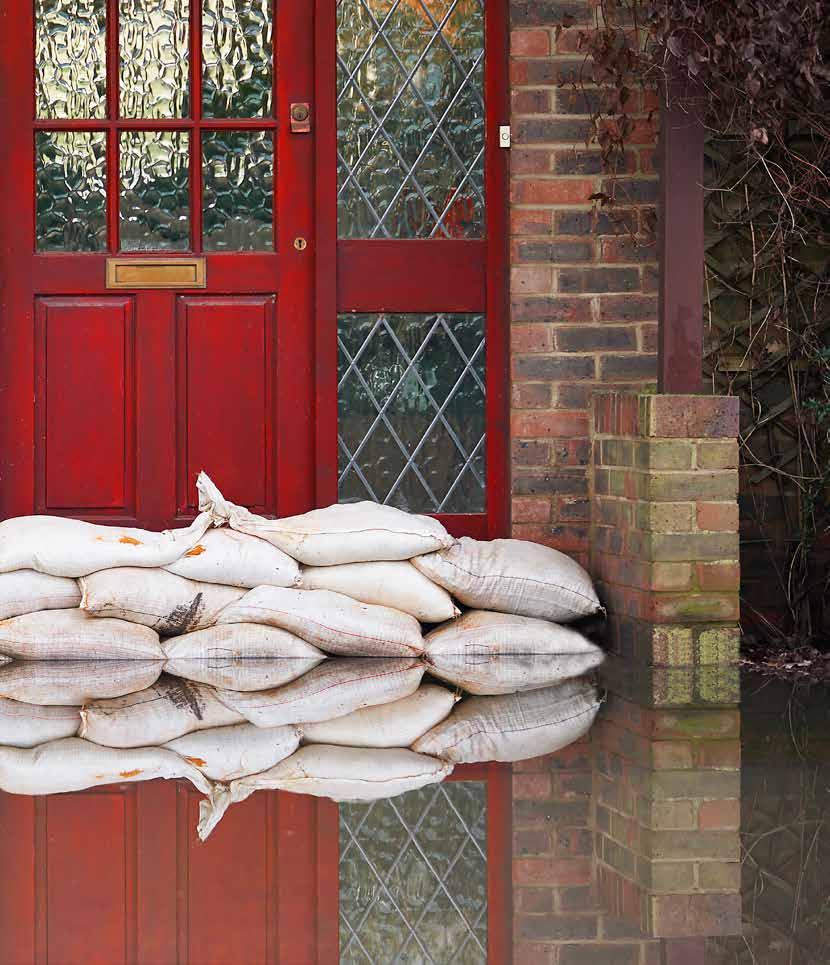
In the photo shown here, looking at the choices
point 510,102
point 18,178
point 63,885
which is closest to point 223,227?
point 18,178

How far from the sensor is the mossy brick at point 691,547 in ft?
14.9

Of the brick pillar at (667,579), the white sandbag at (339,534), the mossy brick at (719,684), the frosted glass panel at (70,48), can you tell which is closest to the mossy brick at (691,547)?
the brick pillar at (667,579)

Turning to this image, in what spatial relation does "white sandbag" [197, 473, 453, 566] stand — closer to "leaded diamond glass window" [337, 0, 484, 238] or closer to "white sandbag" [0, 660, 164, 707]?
"white sandbag" [0, 660, 164, 707]

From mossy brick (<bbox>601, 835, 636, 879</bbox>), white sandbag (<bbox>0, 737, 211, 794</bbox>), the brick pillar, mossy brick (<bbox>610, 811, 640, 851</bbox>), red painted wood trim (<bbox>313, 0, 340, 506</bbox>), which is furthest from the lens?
red painted wood trim (<bbox>313, 0, 340, 506</bbox>)

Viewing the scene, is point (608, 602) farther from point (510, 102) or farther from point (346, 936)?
point (346, 936)

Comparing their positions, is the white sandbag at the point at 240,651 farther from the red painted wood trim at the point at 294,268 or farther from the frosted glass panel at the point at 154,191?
the frosted glass panel at the point at 154,191

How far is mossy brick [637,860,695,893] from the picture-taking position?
96.2 inches

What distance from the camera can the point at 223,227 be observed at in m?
5.19

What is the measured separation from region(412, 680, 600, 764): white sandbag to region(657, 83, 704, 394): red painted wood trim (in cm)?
105

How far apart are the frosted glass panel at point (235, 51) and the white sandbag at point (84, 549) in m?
1.50

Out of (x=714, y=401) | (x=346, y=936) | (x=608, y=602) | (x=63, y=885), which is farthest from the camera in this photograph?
(x=608, y=602)

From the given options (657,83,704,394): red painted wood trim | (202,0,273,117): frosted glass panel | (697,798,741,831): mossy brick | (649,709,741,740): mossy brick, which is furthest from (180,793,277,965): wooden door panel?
(202,0,273,117): frosted glass panel

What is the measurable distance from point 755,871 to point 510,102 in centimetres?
318

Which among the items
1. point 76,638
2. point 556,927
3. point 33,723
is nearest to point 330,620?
point 76,638
